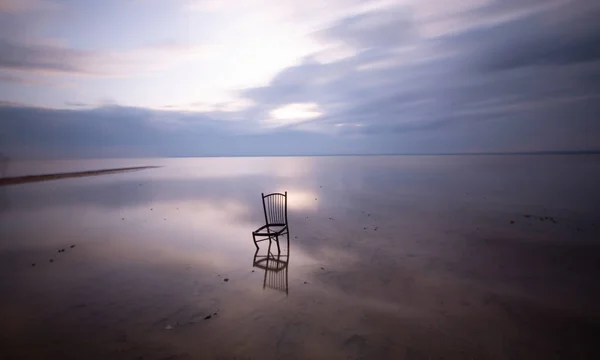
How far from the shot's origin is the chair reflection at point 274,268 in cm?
680

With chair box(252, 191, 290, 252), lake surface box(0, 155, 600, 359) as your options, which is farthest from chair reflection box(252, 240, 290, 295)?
chair box(252, 191, 290, 252)

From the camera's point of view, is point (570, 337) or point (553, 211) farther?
point (553, 211)

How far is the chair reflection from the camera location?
22.3ft

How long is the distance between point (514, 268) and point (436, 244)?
2.46 metres

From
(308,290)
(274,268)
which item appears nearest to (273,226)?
(274,268)

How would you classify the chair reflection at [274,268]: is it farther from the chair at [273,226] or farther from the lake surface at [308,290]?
the chair at [273,226]

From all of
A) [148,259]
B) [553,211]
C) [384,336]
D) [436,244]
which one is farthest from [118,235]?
[553,211]

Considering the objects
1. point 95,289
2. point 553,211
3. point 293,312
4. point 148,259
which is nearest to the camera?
point 293,312

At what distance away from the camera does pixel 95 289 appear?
6.62 m

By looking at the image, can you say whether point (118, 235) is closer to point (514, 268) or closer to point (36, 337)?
point (36, 337)

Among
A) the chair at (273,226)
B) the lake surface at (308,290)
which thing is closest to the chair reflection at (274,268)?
the lake surface at (308,290)

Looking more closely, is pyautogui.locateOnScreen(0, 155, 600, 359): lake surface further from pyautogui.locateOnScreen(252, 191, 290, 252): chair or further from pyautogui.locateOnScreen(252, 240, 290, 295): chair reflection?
pyautogui.locateOnScreen(252, 191, 290, 252): chair

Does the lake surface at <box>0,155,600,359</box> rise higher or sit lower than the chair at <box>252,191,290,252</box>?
lower

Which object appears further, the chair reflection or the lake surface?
the chair reflection
